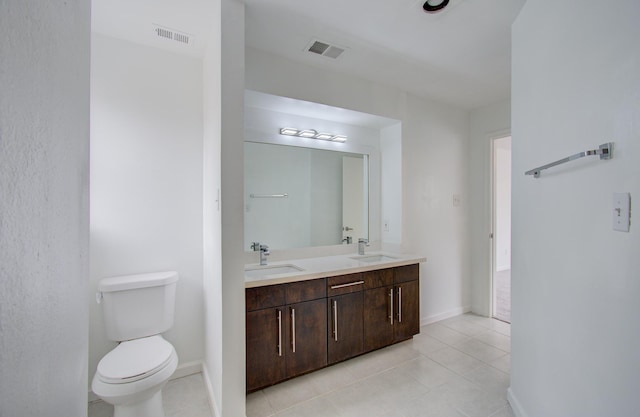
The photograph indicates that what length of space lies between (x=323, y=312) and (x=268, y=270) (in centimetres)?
58

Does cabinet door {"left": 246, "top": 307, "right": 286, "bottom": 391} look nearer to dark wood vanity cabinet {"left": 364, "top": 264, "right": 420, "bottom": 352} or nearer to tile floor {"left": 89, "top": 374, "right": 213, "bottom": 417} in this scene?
tile floor {"left": 89, "top": 374, "right": 213, "bottom": 417}

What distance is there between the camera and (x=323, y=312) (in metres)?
2.14

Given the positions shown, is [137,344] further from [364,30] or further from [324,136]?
[364,30]

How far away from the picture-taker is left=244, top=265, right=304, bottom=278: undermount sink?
2.23 m

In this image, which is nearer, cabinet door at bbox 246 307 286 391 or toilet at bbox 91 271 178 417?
toilet at bbox 91 271 178 417

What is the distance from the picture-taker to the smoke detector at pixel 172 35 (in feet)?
6.15

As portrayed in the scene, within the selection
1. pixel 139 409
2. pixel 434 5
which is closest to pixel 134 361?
pixel 139 409

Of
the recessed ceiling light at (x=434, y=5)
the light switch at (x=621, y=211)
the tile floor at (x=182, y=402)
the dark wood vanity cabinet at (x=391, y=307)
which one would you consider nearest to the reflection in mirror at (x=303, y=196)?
the dark wood vanity cabinet at (x=391, y=307)

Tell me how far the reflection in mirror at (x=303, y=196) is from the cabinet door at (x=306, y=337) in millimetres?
669

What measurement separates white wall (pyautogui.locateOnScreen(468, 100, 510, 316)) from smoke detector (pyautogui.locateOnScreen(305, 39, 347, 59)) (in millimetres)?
2254

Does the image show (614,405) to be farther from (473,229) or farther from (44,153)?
(473,229)

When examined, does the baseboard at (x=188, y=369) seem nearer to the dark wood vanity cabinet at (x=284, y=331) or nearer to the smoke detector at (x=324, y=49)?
the dark wood vanity cabinet at (x=284, y=331)

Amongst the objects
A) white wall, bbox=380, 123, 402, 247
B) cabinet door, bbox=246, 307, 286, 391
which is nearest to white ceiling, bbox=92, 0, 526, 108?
white wall, bbox=380, 123, 402, 247

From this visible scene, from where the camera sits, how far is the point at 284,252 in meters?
2.53
